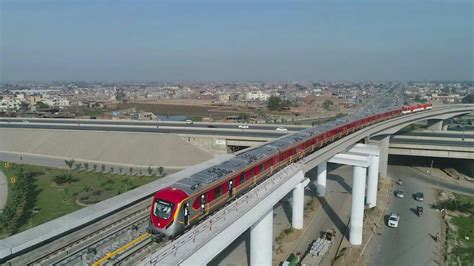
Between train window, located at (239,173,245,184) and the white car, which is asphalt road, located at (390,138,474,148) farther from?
train window, located at (239,173,245,184)

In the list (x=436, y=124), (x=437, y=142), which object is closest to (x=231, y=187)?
(x=437, y=142)

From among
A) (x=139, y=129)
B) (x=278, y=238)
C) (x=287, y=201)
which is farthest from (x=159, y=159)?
(x=278, y=238)

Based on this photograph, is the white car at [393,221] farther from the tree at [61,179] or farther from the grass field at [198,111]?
the grass field at [198,111]

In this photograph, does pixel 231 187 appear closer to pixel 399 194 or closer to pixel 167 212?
pixel 167 212

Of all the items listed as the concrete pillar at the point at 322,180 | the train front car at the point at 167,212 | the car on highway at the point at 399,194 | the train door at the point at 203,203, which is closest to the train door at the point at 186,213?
the train front car at the point at 167,212

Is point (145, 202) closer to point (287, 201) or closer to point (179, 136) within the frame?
point (287, 201)

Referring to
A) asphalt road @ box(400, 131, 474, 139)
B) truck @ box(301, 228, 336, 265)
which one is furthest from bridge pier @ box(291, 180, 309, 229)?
asphalt road @ box(400, 131, 474, 139)
